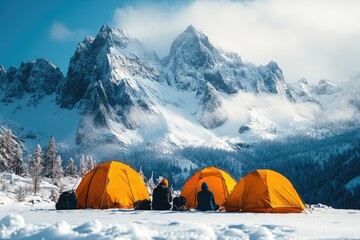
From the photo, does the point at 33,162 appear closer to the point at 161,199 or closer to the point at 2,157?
the point at 2,157

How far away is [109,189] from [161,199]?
355cm

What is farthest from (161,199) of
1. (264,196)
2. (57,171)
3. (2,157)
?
(57,171)

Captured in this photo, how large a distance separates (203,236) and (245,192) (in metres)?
12.1

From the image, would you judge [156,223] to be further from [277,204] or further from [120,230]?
[277,204]

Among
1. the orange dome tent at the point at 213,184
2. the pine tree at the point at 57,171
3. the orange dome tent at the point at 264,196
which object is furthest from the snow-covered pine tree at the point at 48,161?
the orange dome tent at the point at 264,196

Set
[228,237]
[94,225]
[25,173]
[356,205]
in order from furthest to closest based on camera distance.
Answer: [356,205] → [25,173] → [94,225] → [228,237]

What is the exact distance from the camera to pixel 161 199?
25.3 meters

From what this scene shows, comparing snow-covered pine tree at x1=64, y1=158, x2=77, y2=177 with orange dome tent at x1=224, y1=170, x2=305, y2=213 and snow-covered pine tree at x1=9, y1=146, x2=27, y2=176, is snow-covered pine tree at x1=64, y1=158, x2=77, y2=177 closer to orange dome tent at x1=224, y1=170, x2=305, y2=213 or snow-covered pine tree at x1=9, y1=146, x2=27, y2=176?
snow-covered pine tree at x1=9, y1=146, x2=27, y2=176

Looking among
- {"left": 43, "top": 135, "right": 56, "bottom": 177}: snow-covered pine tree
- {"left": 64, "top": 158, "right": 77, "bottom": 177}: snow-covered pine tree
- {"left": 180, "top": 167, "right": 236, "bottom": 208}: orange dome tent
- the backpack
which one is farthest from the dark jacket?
{"left": 64, "top": 158, "right": 77, "bottom": 177}: snow-covered pine tree

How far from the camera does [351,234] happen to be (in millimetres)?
13453

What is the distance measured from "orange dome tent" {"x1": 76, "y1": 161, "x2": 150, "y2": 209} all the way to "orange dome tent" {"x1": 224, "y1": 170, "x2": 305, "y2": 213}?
21.3 ft

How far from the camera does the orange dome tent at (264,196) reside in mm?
24062

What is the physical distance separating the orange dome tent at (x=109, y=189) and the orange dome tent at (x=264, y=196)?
6.50 metres

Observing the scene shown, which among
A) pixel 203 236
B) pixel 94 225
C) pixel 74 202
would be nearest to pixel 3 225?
pixel 94 225
